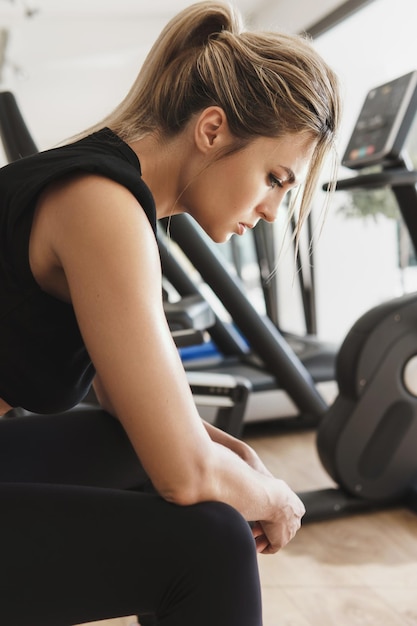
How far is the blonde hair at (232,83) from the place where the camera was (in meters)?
1.01

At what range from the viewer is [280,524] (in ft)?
3.37

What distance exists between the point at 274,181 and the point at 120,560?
573mm

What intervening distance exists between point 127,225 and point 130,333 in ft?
0.41

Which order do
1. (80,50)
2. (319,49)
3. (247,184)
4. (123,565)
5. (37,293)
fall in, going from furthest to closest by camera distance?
(80,50) < (319,49) < (247,184) < (37,293) < (123,565)

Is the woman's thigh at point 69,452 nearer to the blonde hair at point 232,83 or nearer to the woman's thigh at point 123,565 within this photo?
the woman's thigh at point 123,565

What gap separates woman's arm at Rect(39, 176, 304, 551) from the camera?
83 cm

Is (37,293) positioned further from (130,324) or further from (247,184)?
(247,184)

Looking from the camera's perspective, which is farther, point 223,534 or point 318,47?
point 318,47

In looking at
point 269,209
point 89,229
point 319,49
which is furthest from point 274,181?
point 319,49

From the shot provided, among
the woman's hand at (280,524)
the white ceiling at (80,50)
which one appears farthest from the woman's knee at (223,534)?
the white ceiling at (80,50)

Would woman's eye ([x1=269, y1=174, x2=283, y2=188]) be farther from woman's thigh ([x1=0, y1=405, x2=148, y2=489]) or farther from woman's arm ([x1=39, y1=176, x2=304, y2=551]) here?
woman's thigh ([x1=0, y1=405, x2=148, y2=489])

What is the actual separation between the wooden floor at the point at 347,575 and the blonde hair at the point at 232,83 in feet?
3.62

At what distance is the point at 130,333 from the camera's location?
32.7 inches

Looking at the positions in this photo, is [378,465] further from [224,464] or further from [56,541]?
[56,541]
